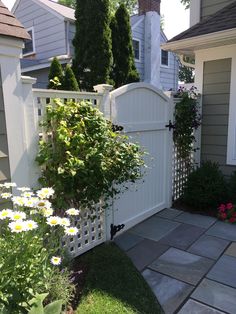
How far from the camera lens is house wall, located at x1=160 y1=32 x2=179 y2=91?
37.9 feet

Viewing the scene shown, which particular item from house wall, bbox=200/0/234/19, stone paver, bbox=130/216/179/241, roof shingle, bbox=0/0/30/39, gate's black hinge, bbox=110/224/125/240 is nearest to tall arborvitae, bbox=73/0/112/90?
house wall, bbox=200/0/234/19

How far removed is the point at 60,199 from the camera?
100.0 inches

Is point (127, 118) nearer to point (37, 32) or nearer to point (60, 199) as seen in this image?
point (60, 199)

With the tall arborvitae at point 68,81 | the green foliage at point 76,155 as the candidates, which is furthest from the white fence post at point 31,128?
the tall arborvitae at point 68,81

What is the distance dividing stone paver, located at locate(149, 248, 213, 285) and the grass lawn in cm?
31

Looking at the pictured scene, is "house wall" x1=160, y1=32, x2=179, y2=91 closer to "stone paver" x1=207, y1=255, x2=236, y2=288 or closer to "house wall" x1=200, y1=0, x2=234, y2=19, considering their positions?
"house wall" x1=200, y1=0, x2=234, y2=19

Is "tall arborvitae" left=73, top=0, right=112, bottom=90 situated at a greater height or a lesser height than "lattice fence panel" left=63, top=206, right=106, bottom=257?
greater

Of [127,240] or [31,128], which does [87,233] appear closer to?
[127,240]

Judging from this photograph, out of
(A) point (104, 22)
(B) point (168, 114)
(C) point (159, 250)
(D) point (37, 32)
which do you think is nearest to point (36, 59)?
(D) point (37, 32)

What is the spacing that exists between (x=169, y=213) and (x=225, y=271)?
1.64 metres

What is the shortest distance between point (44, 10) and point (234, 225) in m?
8.80

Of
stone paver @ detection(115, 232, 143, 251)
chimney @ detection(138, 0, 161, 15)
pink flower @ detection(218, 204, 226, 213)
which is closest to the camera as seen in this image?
stone paver @ detection(115, 232, 143, 251)

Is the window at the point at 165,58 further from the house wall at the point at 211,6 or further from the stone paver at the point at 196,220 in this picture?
the stone paver at the point at 196,220

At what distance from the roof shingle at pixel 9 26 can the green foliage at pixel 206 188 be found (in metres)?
3.32
